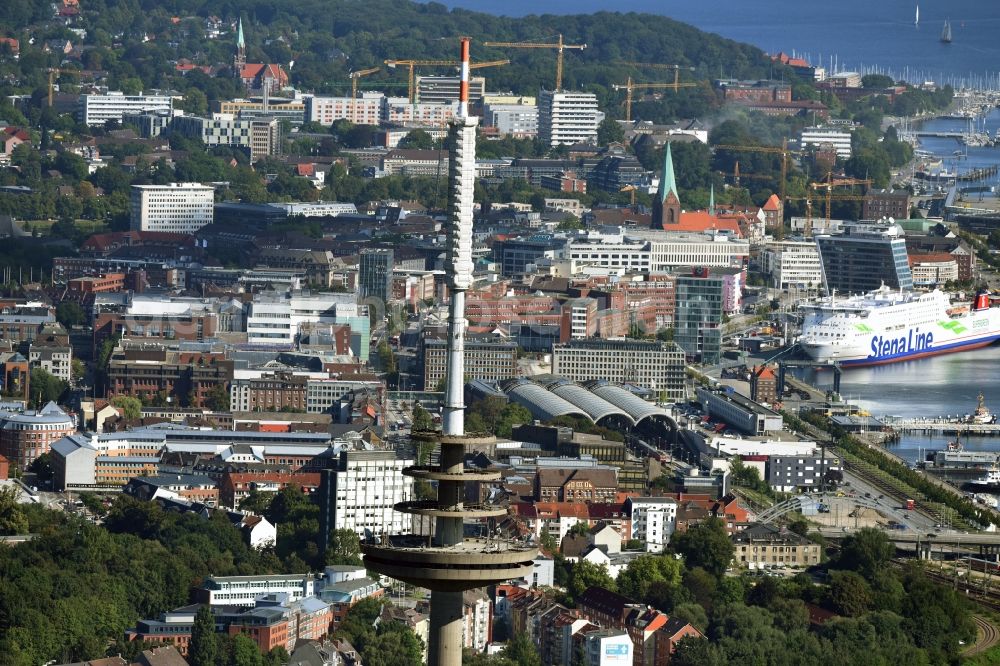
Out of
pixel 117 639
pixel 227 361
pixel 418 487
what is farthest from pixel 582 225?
pixel 117 639

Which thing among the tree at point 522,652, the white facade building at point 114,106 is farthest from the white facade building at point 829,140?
the tree at point 522,652

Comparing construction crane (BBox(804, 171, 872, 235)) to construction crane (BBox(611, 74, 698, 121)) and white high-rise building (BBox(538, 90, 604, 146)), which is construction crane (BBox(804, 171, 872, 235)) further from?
construction crane (BBox(611, 74, 698, 121))

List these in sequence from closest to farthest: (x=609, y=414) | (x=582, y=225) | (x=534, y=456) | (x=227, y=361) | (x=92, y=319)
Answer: (x=534, y=456)
(x=609, y=414)
(x=227, y=361)
(x=92, y=319)
(x=582, y=225)

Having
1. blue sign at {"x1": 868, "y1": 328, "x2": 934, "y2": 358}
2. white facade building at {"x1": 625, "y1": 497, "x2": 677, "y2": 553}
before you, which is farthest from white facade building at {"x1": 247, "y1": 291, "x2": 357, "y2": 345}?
white facade building at {"x1": 625, "y1": 497, "x2": 677, "y2": 553}

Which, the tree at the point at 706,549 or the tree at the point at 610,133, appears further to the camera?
the tree at the point at 610,133

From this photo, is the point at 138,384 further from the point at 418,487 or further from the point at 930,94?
the point at 930,94

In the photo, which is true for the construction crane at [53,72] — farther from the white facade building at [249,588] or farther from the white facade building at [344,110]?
the white facade building at [249,588]

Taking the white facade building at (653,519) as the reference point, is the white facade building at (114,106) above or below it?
above

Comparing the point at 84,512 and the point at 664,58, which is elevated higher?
the point at 664,58
